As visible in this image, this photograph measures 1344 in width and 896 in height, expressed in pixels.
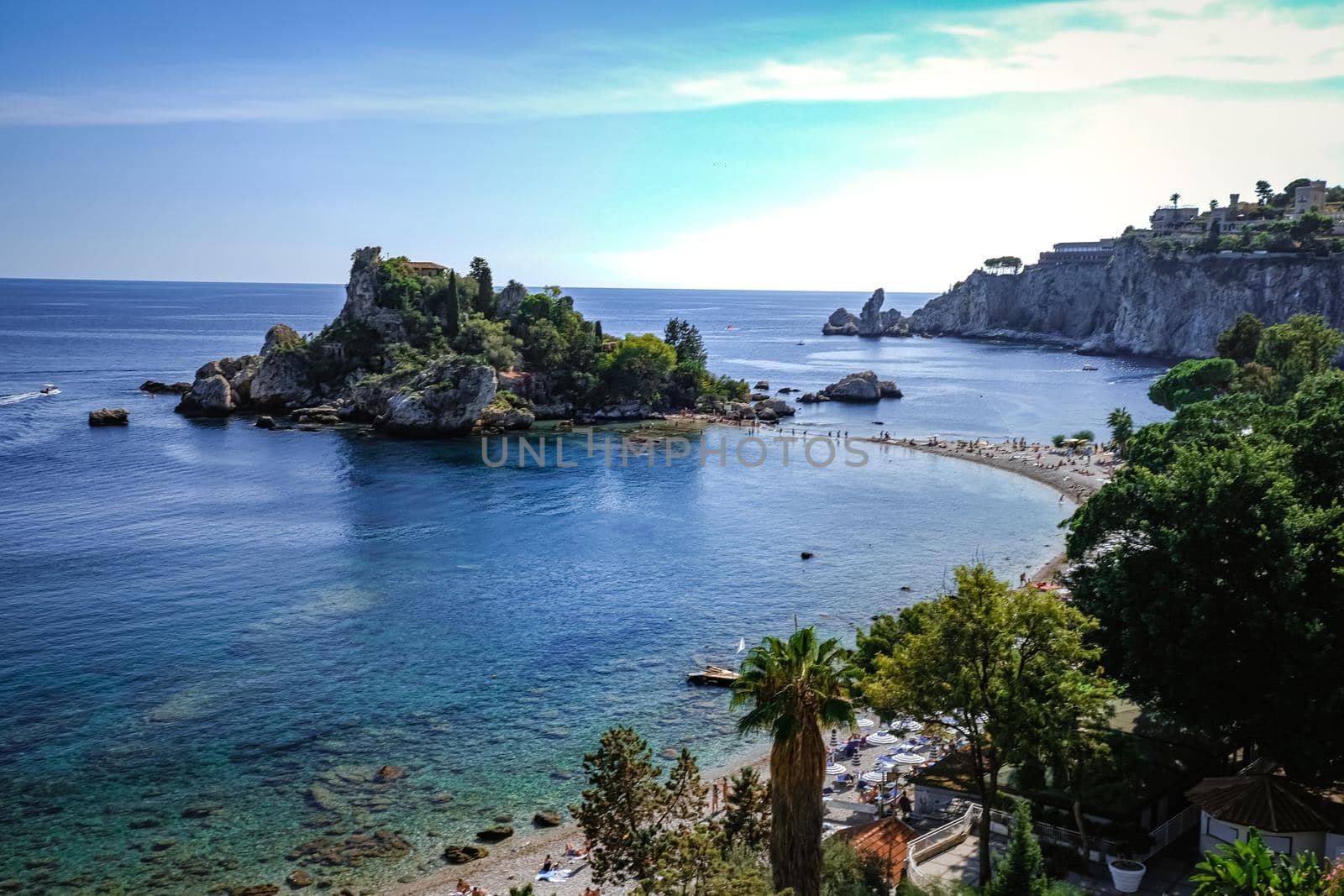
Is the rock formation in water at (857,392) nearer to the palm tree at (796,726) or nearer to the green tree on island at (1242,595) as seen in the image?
the green tree on island at (1242,595)

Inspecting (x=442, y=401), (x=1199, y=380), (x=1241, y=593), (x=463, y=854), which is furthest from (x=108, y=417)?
(x=1199, y=380)

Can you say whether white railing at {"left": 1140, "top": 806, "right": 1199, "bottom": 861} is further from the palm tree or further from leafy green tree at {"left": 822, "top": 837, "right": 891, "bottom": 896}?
the palm tree

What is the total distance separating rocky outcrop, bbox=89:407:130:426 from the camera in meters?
88.8

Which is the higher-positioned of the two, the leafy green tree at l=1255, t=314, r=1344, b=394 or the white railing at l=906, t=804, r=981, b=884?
the leafy green tree at l=1255, t=314, r=1344, b=394

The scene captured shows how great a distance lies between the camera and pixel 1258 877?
40.6 feet

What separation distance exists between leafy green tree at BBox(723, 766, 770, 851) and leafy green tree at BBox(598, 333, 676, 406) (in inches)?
3328

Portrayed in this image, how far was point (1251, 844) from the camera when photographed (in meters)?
12.7

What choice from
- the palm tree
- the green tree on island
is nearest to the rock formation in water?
the green tree on island

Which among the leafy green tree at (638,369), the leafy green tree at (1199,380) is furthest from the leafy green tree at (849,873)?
the leafy green tree at (638,369)

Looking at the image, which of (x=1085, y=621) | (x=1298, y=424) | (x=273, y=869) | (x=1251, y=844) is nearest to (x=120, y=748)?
(x=273, y=869)

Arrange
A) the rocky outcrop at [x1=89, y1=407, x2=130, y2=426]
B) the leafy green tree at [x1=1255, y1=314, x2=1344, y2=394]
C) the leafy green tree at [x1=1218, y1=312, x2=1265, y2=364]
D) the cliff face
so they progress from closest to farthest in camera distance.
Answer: the leafy green tree at [x1=1255, y1=314, x2=1344, y2=394] → the leafy green tree at [x1=1218, y1=312, x2=1265, y2=364] → the rocky outcrop at [x1=89, y1=407, x2=130, y2=426] → the cliff face

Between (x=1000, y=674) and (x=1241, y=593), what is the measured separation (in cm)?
666

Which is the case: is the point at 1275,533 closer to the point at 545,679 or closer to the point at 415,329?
the point at 545,679

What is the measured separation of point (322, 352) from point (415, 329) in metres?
10.9
